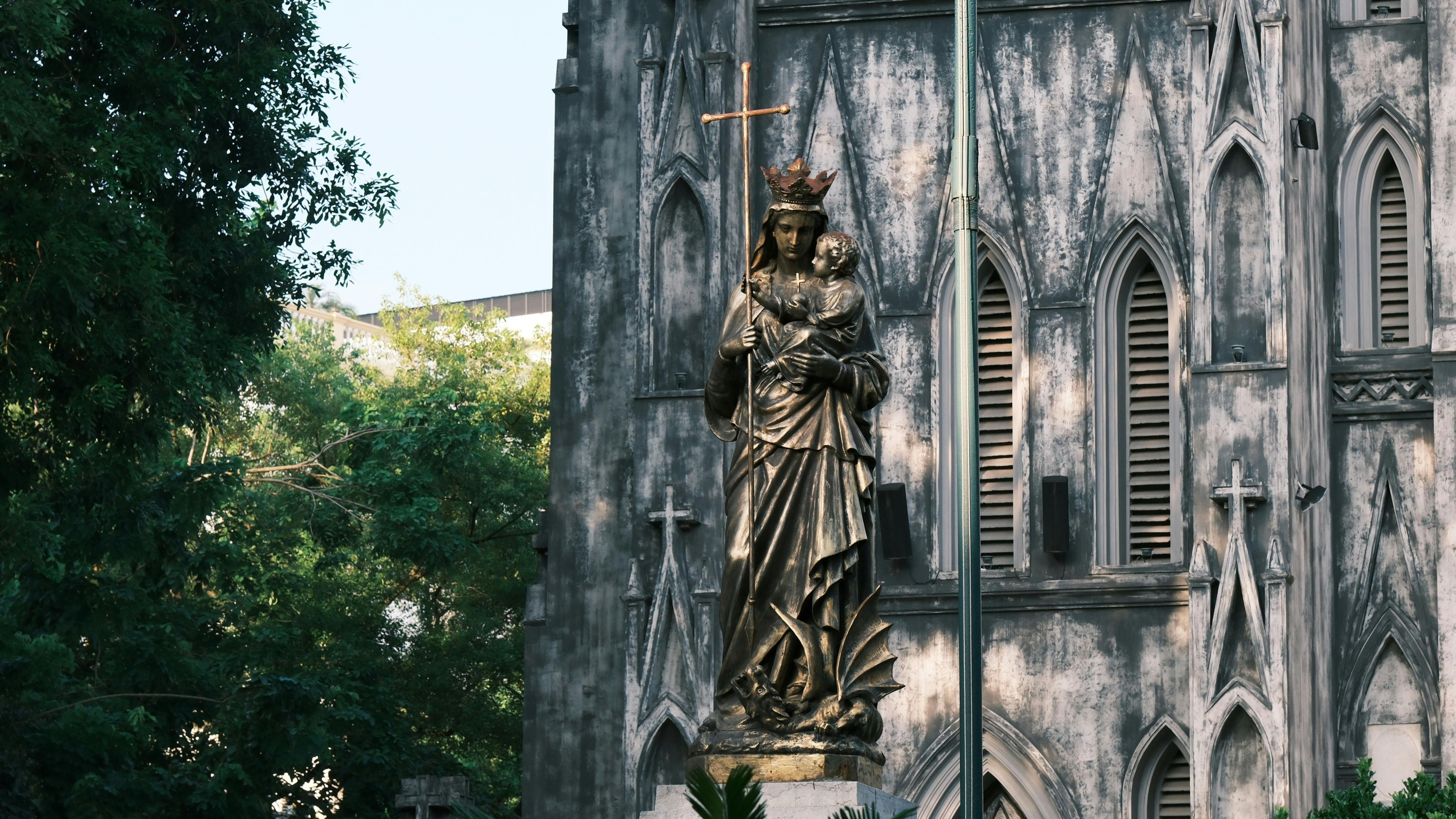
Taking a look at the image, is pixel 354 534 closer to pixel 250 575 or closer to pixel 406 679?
pixel 250 575

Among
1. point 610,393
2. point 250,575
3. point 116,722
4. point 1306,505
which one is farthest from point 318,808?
point 1306,505

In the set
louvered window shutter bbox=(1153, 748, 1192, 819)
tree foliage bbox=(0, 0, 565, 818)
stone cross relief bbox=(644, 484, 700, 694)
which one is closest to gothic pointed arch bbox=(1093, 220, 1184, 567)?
louvered window shutter bbox=(1153, 748, 1192, 819)

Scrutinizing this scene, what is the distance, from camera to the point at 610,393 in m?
25.2

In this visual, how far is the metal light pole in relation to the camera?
40.2 feet

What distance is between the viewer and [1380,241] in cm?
2441

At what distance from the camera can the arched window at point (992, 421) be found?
24.1m

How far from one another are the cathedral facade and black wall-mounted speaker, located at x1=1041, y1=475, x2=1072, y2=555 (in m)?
0.03

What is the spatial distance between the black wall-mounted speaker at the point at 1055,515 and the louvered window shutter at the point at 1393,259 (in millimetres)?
3545

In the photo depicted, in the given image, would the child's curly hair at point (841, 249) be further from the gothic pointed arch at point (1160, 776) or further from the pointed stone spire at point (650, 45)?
the pointed stone spire at point (650, 45)

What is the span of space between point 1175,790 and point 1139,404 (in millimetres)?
3728

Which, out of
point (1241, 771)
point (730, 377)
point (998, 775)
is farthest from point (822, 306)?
point (998, 775)

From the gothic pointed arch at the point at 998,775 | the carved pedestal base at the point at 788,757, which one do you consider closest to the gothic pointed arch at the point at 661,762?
the gothic pointed arch at the point at 998,775

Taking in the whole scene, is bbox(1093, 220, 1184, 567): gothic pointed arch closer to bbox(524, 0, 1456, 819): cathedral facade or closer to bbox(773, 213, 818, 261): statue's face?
bbox(524, 0, 1456, 819): cathedral facade

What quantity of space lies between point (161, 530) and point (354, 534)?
21.0 ft
